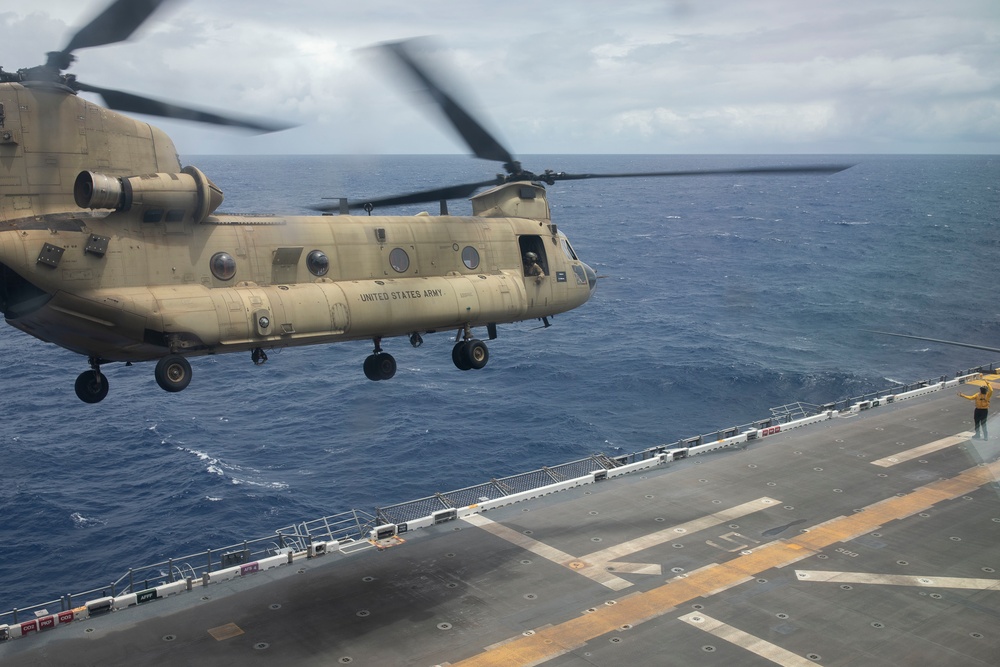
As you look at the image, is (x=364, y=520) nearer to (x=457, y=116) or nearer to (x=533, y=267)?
(x=533, y=267)

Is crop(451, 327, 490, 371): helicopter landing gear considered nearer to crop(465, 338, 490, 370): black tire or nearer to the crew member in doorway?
crop(465, 338, 490, 370): black tire

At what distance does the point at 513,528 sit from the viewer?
94.1 feet

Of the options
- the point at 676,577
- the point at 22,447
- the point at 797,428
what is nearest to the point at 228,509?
the point at 22,447

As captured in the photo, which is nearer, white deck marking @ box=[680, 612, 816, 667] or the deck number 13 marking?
white deck marking @ box=[680, 612, 816, 667]

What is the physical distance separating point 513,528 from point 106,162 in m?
16.9

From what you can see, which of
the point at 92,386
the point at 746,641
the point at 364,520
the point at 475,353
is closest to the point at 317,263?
the point at 475,353

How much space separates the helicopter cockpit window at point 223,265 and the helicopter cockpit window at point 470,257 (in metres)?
6.75

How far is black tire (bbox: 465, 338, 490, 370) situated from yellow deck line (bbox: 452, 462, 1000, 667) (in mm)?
7116

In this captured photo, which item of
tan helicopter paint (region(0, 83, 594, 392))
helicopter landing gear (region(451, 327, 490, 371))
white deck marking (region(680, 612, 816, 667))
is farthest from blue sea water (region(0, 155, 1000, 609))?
white deck marking (region(680, 612, 816, 667))

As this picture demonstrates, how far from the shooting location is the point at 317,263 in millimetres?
20750

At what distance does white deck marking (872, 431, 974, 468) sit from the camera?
34.2 meters

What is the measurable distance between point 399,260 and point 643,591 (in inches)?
437

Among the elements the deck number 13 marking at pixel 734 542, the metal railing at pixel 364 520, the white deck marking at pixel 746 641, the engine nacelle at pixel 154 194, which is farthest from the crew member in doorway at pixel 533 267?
the white deck marking at pixel 746 641

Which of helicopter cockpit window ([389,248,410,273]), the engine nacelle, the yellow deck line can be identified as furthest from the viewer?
helicopter cockpit window ([389,248,410,273])
